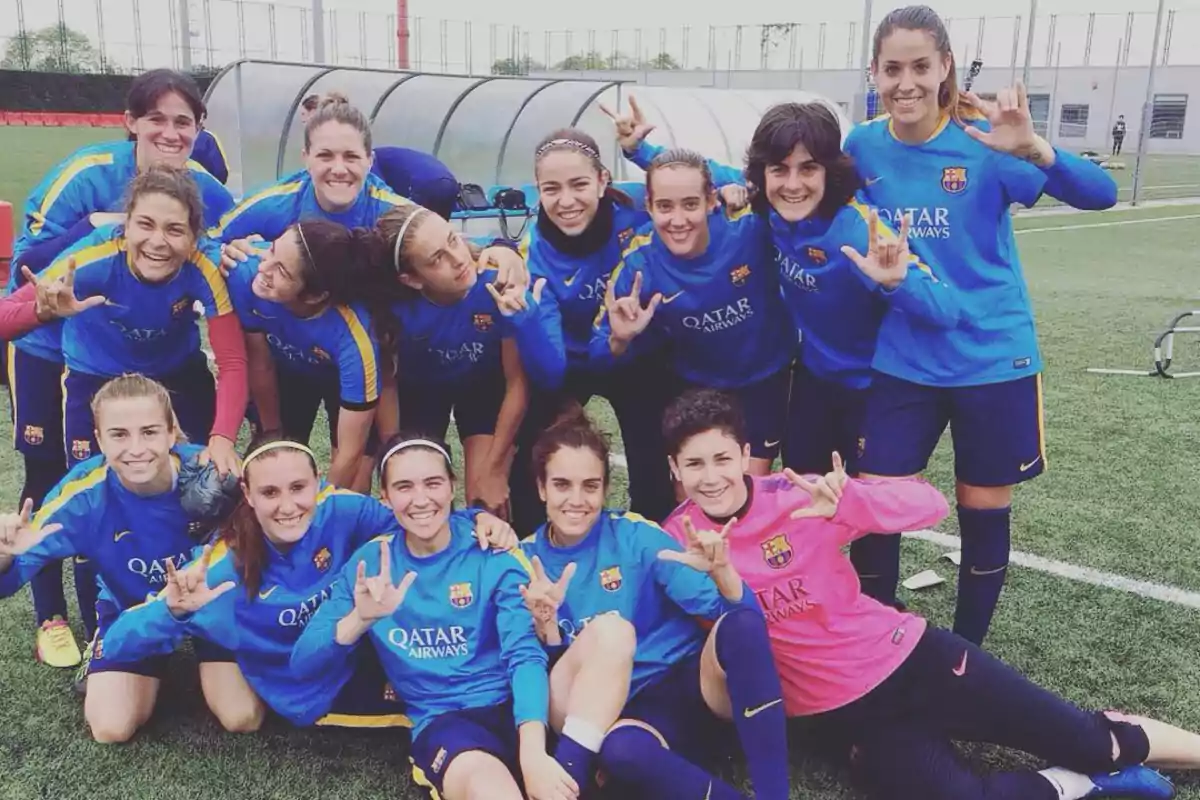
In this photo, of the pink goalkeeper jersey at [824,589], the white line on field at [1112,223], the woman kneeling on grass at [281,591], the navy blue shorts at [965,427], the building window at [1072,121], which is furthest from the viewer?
the building window at [1072,121]

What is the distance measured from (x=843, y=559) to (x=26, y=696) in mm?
2531

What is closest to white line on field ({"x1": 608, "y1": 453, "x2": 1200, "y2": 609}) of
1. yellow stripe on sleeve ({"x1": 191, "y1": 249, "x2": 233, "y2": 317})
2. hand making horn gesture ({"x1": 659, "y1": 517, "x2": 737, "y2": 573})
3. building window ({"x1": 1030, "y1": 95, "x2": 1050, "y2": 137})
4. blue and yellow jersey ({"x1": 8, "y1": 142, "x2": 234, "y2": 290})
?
hand making horn gesture ({"x1": 659, "y1": 517, "x2": 737, "y2": 573})

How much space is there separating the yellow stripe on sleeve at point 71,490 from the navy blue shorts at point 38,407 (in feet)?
2.09

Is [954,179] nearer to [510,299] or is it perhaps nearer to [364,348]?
[510,299]

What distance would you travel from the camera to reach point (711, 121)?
1458cm

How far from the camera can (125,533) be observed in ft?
10.1

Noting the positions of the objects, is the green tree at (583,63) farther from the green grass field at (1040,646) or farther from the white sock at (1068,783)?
the white sock at (1068,783)

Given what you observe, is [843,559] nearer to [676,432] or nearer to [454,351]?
[676,432]

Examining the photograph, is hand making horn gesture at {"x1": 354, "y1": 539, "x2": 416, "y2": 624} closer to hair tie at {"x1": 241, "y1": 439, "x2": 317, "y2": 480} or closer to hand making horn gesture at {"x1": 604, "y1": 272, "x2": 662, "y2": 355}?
hair tie at {"x1": 241, "y1": 439, "x2": 317, "y2": 480}

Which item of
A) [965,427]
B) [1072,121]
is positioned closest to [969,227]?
[965,427]

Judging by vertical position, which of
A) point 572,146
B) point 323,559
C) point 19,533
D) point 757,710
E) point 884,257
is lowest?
point 757,710

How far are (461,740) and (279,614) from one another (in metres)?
0.74

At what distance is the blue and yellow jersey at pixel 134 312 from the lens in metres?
3.24

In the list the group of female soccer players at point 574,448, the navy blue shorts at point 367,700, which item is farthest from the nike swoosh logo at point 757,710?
→ the navy blue shorts at point 367,700
